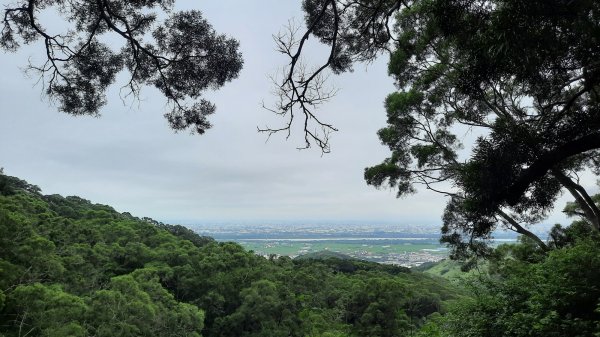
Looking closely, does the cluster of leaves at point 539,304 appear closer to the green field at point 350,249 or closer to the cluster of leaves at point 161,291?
the cluster of leaves at point 161,291

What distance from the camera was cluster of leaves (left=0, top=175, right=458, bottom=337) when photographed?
1517 centimetres

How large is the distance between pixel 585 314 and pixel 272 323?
68.5 ft

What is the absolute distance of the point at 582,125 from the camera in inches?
157

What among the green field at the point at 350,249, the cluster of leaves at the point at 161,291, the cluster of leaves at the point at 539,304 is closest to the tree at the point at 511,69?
the cluster of leaves at the point at 539,304

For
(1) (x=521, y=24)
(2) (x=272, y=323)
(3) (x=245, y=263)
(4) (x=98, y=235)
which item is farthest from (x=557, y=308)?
(4) (x=98, y=235)

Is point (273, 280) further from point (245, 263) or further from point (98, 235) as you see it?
point (98, 235)

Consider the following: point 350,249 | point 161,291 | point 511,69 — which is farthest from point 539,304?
point 350,249

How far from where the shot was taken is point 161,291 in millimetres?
20656

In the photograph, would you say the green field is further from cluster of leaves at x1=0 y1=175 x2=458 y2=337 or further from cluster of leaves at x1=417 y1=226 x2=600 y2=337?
cluster of leaves at x1=417 y1=226 x2=600 y2=337

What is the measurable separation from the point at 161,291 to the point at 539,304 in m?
19.8

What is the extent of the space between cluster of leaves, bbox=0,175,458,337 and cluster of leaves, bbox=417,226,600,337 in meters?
4.01

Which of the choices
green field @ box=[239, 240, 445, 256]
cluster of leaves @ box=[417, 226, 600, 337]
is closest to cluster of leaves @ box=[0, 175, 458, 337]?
cluster of leaves @ box=[417, 226, 600, 337]

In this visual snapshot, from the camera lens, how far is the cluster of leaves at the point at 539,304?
3971 mm

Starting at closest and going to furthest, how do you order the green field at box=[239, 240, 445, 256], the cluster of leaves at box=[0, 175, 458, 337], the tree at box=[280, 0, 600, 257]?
1. the tree at box=[280, 0, 600, 257]
2. the cluster of leaves at box=[0, 175, 458, 337]
3. the green field at box=[239, 240, 445, 256]
